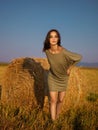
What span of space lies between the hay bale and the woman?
3.95ft

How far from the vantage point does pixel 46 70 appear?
7449mm

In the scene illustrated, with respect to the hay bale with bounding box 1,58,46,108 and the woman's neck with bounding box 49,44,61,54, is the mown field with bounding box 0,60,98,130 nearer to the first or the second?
the hay bale with bounding box 1,58,46,108

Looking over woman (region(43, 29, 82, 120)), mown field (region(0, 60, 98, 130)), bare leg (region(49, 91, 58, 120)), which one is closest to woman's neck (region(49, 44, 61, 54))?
woman (region(43, 29, 82, 120))

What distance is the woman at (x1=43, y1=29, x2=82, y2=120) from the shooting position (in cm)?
598

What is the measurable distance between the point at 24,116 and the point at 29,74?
2221 millimetres

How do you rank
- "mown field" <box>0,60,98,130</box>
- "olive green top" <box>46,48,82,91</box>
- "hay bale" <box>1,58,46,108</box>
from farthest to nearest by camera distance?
1. "hay bale" <box>1,58,46,108</box>
2. "olive green top" <box>46,48,82,91</box>
3. "mown field" <box>0,60,98,130</box>

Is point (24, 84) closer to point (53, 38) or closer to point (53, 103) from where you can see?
point (53, 103)

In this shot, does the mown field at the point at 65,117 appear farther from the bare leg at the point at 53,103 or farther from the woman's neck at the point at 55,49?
the woman's neck at the point at 55,49

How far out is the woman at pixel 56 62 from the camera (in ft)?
19.6

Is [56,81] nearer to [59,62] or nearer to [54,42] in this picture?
[59,62]

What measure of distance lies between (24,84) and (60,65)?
195cm

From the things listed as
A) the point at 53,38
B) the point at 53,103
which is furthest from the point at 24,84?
the point at 53,38

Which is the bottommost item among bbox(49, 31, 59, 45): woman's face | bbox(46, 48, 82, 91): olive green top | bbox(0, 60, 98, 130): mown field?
bbox(0, 60, 98, 130): mown field

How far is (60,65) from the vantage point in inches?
236
